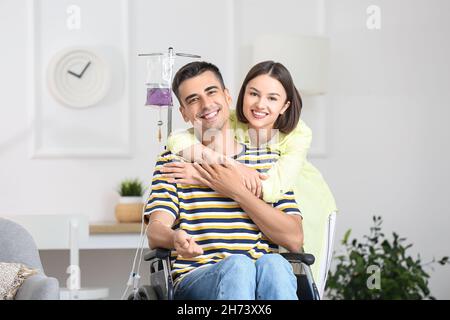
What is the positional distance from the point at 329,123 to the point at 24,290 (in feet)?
7.78

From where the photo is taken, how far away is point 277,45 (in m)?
4.20

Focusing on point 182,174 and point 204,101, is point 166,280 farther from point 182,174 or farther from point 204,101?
point 204,101

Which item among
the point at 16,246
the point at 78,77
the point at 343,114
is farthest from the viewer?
the point at 343,114

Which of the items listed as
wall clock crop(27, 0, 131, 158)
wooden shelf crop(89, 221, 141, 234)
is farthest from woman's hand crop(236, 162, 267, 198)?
wall clock crop(27, 0, 131, 158)

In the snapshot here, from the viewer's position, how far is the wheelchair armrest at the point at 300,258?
7.33 ft

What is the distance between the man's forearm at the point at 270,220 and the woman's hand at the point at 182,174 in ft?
0.46

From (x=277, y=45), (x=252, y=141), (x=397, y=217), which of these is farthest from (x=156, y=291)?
(x=397, y=217)

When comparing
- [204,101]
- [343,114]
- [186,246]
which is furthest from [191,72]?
[343,114]

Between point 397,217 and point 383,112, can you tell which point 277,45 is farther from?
point 397,217

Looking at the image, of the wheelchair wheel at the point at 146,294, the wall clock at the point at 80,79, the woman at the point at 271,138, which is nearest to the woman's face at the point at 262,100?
the woman at the point at 271,138

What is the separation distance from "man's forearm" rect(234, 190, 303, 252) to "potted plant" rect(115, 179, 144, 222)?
186cm

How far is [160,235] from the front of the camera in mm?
2213

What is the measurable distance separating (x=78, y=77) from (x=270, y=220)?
236 cm

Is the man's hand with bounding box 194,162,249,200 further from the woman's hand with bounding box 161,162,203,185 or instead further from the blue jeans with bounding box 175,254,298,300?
the blue jeans with bounding box 175,254,298,300
